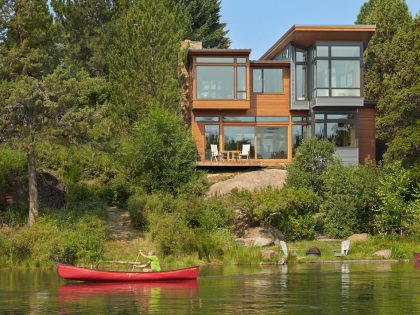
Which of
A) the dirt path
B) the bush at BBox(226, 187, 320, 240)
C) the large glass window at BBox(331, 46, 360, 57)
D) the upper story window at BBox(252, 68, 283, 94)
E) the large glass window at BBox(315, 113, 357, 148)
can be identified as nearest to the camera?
the dirt path

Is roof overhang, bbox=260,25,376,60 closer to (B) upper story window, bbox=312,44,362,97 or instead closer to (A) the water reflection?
(B) upper story window, bbox=312,44,362,97

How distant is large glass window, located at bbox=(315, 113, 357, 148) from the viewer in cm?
5597

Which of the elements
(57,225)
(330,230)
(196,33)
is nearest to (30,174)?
(57,225)

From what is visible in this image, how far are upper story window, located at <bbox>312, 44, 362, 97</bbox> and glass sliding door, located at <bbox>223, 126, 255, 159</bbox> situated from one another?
5.51 metres

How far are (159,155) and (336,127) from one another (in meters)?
14.3

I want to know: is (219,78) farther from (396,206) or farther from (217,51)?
(396,206)

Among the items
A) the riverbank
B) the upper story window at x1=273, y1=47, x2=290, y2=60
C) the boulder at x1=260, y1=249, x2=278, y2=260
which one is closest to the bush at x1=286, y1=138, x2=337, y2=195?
the riverbank

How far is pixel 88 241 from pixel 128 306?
45.5 feet

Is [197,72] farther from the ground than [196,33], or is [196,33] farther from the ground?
[196,33]

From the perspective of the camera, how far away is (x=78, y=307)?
83.7 feet

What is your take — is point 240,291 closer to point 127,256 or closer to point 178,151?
point 127,256

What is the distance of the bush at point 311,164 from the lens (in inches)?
1881

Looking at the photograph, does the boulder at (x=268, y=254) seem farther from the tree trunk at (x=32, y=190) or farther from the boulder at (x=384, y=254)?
the tree trunk at (x=32, y=190)

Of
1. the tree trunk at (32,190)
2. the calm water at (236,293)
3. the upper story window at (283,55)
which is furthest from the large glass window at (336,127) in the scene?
the tree trunk at (32,190)
